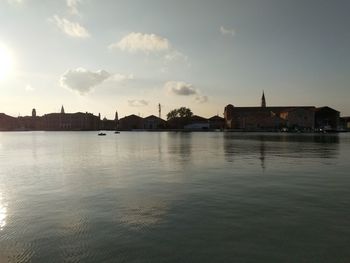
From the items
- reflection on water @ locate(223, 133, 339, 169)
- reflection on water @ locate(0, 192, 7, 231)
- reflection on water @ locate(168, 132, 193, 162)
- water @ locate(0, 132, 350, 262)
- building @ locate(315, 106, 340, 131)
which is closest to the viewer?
water @ locate(0, 132, 350, 262)

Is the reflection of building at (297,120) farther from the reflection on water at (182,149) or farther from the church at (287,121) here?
the reflection on water at (182,149)

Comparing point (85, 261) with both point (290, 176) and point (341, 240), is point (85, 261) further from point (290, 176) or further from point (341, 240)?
point (290, 176)

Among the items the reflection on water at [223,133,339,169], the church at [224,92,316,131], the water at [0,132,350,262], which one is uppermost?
the church at [224,92,316,131]

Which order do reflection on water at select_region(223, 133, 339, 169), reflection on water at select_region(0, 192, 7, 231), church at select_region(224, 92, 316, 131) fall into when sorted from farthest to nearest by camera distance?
church at select_region(224, 92, 316, 131)
reflection on water at select_region(223, 133, 339, 169)
reflection on water at select_region(0, 192, 7, 231)

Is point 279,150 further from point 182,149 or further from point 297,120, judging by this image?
point 297,120

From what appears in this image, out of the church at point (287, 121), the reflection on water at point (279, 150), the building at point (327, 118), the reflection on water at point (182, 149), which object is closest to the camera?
the reflection on water at point (279, 150)

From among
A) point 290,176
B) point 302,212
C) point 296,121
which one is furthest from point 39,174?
point 296,121

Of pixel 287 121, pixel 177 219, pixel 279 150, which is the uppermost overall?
pixel 287 121

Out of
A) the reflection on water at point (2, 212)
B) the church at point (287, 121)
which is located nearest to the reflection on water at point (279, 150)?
the reflection on water at point (2, 212)

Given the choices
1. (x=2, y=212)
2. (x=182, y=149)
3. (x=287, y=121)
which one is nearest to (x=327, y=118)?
(x=287, y=121)

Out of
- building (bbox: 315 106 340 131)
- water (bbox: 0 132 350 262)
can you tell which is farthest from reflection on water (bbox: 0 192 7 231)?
building (bbox: 315 106 340 131)

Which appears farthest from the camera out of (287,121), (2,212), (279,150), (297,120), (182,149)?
(287,121)

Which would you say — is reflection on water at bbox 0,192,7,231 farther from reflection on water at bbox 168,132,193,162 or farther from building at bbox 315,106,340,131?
building at bbox 315,106,340,131

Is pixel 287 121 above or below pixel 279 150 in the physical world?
above
